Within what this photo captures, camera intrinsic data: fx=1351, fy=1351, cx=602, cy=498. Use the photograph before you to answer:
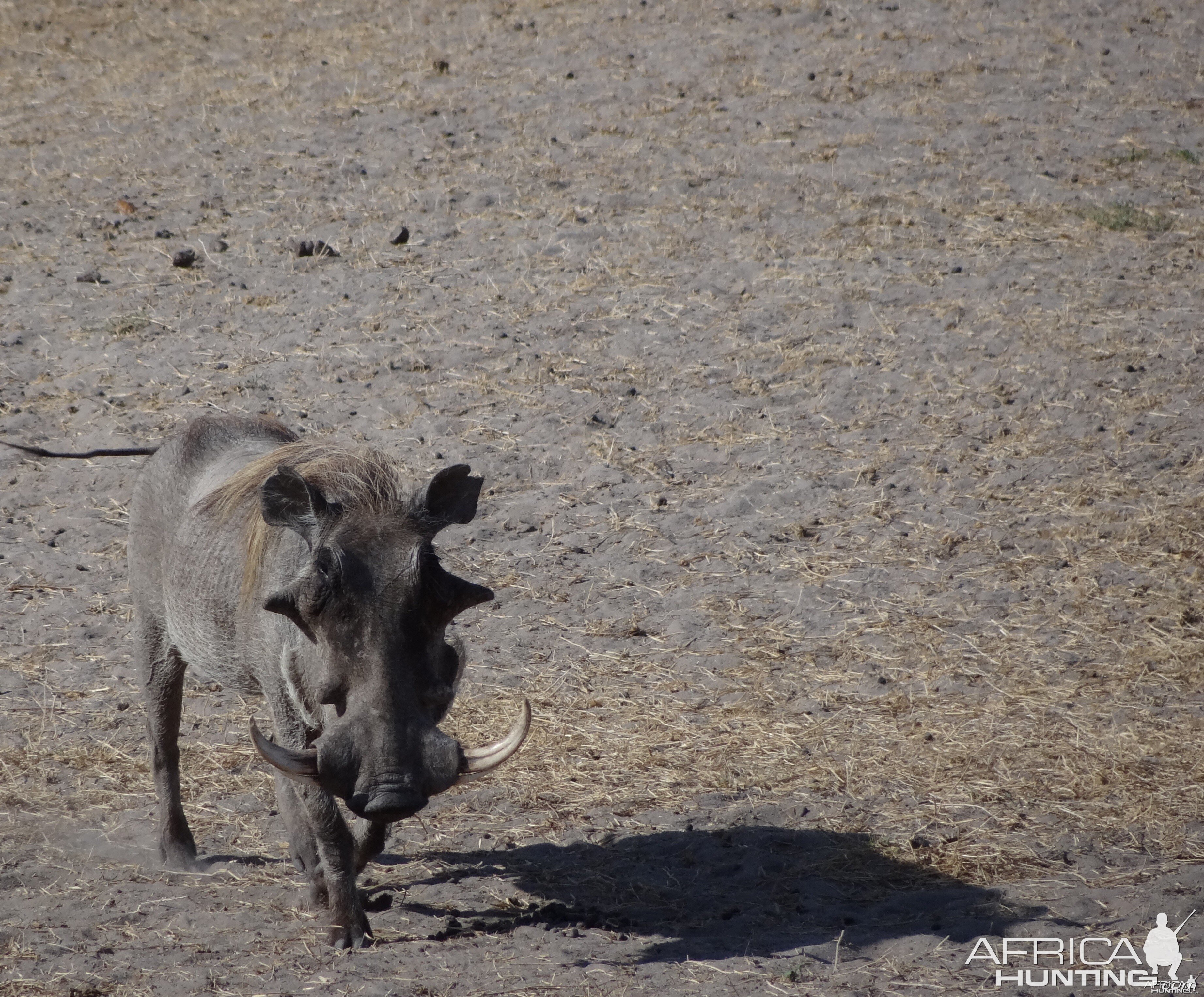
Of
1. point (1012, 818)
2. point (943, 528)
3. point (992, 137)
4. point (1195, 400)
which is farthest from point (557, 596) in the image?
point (992, 137)

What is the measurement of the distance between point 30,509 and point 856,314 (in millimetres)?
4561

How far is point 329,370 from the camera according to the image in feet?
24.3

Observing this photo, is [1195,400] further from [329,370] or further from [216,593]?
[216,593]

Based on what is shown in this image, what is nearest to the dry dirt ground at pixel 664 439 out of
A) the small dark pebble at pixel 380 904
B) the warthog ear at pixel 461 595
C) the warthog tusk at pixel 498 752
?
the small dark pebble at pixel 380 904

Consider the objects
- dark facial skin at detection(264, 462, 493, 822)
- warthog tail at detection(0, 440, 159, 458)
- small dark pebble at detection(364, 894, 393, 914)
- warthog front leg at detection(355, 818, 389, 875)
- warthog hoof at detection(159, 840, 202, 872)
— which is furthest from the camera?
warthog tail at detection(0, 440, 159, 458)

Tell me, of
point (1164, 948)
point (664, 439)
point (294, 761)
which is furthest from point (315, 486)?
point (664, 439)

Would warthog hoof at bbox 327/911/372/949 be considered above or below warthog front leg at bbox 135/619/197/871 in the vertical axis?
below

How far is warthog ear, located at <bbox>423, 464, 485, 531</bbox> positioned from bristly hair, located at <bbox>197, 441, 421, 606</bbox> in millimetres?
46

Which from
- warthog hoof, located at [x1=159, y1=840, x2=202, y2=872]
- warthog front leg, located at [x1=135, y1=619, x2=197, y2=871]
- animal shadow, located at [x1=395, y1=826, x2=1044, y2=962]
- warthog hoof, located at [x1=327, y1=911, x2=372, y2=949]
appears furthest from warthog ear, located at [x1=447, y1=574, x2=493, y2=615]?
warthog hoof, located at [x1=159, y1=840, x2=202, y2=872]

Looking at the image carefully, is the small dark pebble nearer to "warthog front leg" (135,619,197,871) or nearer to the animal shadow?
the animal shadow

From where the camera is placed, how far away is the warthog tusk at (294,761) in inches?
123

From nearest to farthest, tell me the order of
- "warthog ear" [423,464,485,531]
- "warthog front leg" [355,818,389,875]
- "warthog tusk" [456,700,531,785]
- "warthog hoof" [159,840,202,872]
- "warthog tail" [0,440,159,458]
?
"warthog tusk" [456,700,531,785]
"warthog ear" [423,464,485,531]
"warthog front leg" [355,818,389,875]
"warthog hoof" [159,840,202,872]
"warthog tail" [0,440,159,458]

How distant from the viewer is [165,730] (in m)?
4.28

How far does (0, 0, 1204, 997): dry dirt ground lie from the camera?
393 centimetres
